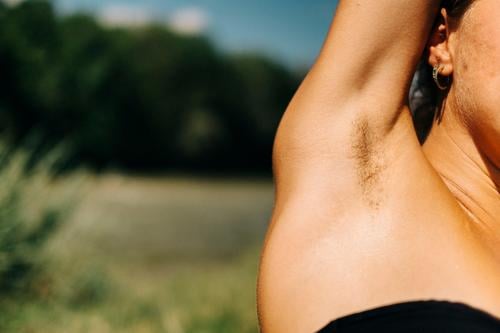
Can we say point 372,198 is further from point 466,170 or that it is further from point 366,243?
point 466,170

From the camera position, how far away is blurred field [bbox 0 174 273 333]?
16.3 ft

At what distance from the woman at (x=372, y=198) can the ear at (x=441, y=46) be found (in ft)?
0.19

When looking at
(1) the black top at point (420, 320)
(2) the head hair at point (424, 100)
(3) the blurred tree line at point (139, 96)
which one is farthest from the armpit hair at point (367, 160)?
(3) the blurred tree line at point (139, 96)

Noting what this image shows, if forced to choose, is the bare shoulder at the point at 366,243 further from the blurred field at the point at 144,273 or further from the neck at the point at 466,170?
the blurred field at the point at 144,273

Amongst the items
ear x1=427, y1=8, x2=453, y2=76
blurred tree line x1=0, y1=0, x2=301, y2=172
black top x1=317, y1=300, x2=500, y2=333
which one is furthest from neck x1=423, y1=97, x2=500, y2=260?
blurred tree line x1=0, y1=0, x2=301, y2=172

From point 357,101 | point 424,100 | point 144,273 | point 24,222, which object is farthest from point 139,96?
point 357,101

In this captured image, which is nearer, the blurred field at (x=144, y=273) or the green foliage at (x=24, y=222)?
the green foliage at (x=24, y=222)

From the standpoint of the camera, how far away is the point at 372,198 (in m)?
1.33

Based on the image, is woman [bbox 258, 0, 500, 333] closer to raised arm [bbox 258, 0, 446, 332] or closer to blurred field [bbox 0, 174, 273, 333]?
raised arm [bbox 258, 0, 446, 332]

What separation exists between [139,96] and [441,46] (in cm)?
1770

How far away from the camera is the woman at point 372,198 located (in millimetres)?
1241

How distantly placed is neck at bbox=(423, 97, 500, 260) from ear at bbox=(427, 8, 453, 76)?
110mm

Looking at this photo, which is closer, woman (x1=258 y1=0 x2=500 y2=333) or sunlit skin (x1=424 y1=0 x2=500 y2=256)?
woman (x1=258 y1=0 x2=500 y2=333)

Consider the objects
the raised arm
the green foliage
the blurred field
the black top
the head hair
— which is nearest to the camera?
the black top
